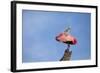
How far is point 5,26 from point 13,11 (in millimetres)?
98

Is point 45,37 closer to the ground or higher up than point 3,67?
higher up

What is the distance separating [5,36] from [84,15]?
20.9 inches

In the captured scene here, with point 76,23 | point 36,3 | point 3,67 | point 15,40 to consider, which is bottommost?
point 3,67

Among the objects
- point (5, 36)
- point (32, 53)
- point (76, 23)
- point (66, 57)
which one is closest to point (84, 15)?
point (76, 23)

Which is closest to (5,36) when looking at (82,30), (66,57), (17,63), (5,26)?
(5,26)

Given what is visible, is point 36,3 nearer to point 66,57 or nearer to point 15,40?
point 15,40

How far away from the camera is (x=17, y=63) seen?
1187 millimetres

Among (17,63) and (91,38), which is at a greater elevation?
(91,38)

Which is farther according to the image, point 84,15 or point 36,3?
point 84,15

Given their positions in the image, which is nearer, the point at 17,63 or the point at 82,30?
the point at 17,63

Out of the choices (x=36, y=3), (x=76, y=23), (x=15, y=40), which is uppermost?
(x=36, y=3)

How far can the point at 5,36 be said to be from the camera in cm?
118

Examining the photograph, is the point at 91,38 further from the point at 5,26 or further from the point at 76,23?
the point at 5,26

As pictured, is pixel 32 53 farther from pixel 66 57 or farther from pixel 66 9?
pixel 66 9
